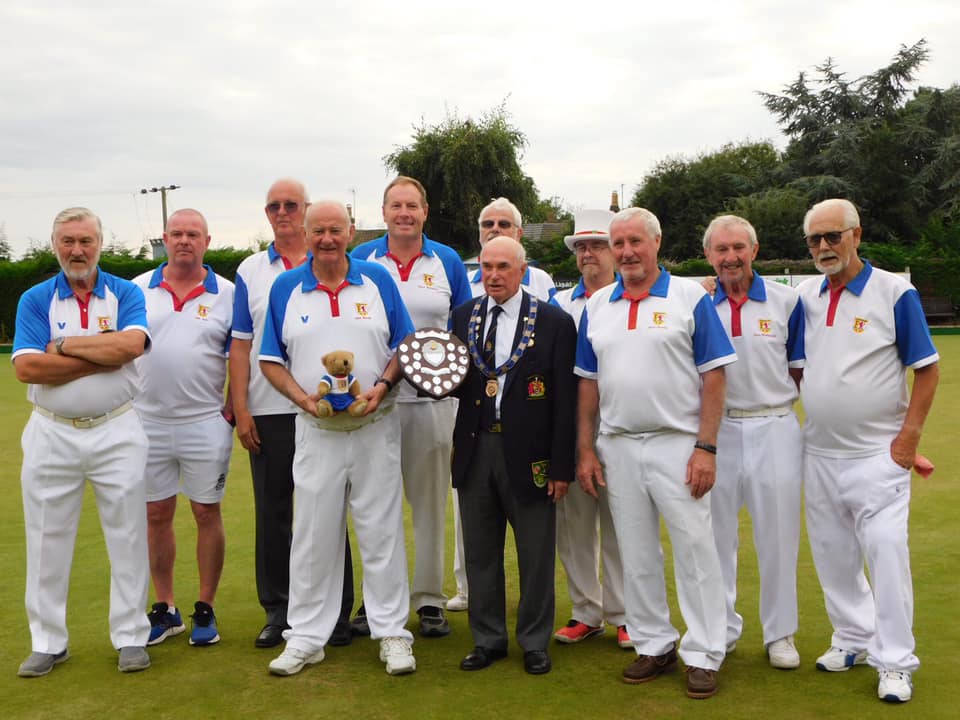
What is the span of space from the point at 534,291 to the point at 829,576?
2.26 meters

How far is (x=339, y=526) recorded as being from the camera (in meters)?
4.81

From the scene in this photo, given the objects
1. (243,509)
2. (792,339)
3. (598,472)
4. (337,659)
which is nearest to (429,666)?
(337,659)

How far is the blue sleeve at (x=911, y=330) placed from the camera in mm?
4312

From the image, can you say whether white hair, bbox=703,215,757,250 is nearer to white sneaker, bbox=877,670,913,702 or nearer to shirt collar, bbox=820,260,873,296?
shirt collar, bbox=820,260,873,296

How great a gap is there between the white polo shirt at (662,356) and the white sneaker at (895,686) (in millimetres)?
1337

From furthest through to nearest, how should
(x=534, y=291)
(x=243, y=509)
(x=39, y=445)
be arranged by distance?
1. (x=243, y=509)
2. (x=534, y=291)
3. (x=39, y=445)

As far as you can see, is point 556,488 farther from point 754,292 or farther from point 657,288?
point 754,292

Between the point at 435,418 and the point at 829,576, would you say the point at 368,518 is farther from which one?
the point at 829,576

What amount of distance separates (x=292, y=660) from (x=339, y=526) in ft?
2.22

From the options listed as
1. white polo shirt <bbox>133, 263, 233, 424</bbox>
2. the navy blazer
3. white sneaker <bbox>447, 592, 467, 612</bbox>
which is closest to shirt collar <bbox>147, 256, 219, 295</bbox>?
white polo shirt <bbox>133, 263, 233, 424</bbox>

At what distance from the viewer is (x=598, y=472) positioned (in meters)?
4.70

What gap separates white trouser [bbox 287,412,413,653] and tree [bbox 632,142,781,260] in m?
38.7

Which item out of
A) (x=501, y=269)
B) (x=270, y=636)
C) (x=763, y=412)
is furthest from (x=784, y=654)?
(x=270, y=636)

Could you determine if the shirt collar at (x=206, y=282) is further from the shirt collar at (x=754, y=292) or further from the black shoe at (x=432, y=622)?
the shirt collar at (x=754, y=292)
